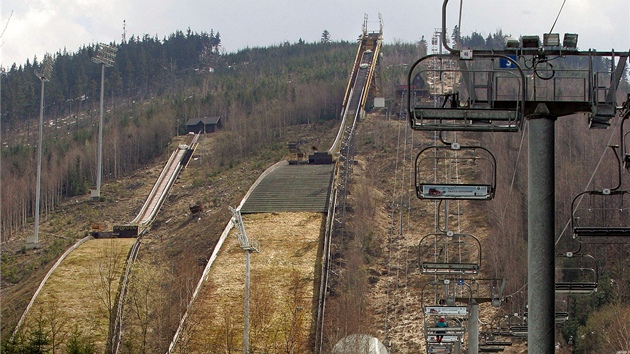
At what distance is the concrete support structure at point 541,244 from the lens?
986 cm

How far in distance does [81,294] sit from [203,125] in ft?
163

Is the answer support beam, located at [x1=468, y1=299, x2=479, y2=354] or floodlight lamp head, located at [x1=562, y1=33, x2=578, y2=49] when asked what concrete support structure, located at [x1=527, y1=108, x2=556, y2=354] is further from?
support beam, located at [x1=468, y1=299, x2=479, y2=354]

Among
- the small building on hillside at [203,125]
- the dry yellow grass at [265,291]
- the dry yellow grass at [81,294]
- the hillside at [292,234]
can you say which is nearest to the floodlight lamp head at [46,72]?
the hillside at [292,234]

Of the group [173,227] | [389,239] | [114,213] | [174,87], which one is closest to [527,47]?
[389,239]

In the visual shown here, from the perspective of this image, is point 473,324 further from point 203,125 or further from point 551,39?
point 203,125

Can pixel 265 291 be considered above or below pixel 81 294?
above

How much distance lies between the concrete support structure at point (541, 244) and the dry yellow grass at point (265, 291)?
79.4 ft

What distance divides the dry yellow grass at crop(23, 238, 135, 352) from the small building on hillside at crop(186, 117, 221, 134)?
132 ft

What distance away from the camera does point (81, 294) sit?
146 feet

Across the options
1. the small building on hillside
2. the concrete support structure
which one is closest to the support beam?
the concrete support structure

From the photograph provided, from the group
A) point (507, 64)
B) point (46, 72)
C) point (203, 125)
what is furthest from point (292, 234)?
point (203, 125)

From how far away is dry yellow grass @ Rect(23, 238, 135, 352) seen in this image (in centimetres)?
4041

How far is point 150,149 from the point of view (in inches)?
3393

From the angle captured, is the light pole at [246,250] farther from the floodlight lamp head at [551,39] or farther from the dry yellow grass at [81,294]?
the floodlight lamp head at [551,39]
